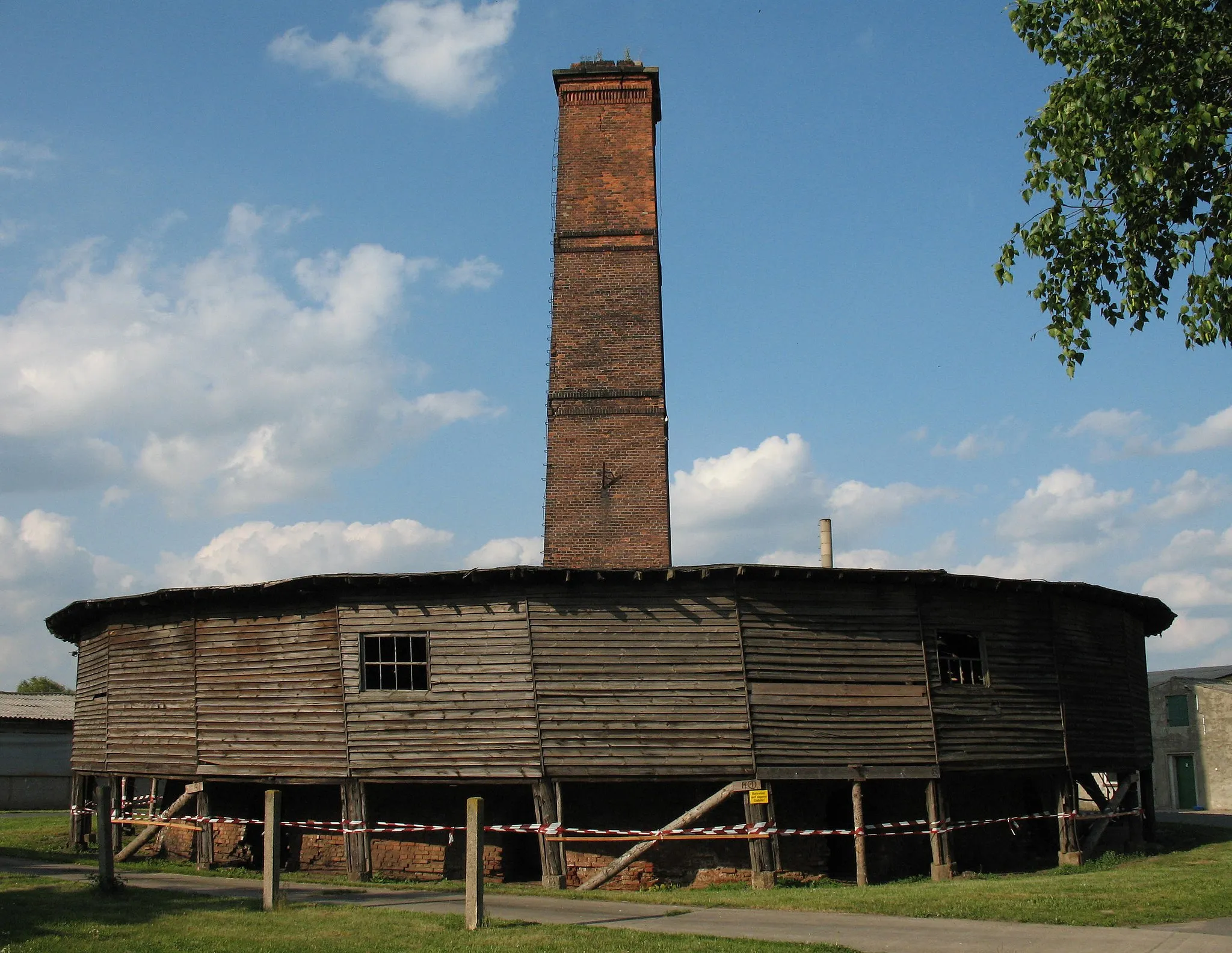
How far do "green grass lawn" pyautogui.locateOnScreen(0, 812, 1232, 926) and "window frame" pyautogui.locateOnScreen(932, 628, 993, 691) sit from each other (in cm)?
306

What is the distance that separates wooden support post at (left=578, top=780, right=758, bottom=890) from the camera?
17.8m

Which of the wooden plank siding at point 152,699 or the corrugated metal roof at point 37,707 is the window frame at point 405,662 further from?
the corrugated metal roof at point 37,707

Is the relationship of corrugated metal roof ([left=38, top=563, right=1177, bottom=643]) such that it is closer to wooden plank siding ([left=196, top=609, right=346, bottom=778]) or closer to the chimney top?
wooden plank siding ([left=196, top=609, right=346, bottom=778])

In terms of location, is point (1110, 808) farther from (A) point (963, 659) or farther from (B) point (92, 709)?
(B) point (92, 709)

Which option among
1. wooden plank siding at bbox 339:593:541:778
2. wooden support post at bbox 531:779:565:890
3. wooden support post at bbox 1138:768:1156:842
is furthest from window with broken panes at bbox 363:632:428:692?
wooden support post at bbox 1138:768:1156:842

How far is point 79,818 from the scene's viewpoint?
2486cm

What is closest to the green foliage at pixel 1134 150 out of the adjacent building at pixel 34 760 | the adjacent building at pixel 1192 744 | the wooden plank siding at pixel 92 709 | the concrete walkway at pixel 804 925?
the concrete walkway at pixel 804 925

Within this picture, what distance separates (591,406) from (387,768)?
839 cm

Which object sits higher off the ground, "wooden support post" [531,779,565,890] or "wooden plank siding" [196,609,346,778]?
"wooden plank siding" [196,609,346,778]

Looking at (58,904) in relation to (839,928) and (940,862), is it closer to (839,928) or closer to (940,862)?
(839,928)

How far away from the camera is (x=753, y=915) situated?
13.9 meters

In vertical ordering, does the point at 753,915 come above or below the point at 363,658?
below

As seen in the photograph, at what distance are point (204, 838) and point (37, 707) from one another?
28.7m

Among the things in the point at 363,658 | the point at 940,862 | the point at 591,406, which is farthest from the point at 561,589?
the point at 940,862
